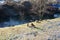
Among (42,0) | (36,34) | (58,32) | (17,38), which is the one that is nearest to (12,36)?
(17,38)

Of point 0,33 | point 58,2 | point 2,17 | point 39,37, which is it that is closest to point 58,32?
point 39,37

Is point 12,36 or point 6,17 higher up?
point 12,36

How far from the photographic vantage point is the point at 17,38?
17.9ft

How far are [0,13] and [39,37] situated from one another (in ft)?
38.7

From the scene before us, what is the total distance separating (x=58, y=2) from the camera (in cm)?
2206

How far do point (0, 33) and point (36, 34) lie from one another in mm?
1258

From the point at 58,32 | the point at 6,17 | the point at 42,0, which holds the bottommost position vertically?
the point at 6,17

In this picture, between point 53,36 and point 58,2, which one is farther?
point 58,2

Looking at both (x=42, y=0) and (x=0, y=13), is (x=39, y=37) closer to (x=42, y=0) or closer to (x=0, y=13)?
(x=42, y=0)

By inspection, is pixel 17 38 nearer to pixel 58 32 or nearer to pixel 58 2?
pixel 58 32

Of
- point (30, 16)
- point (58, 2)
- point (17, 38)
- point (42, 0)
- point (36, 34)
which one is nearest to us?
point (17, 38)

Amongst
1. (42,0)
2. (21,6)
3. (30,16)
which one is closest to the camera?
(42,0)

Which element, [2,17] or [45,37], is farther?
[2,17]

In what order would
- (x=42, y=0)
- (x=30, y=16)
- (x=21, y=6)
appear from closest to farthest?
(x=42, y=0) < (x=30, y=16) < (x=21, y=6)
